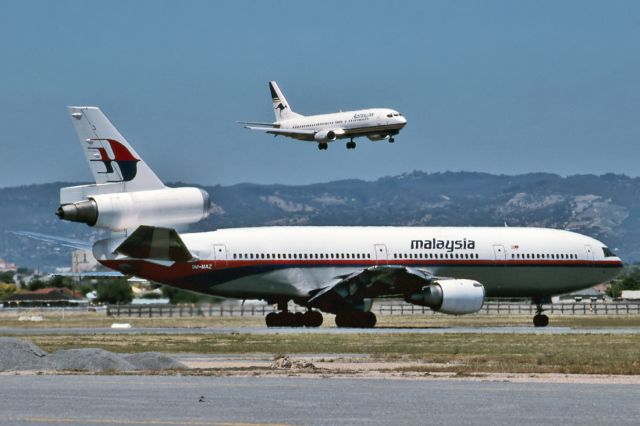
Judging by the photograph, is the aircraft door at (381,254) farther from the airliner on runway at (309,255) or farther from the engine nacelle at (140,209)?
the engine nacelle at (140,209)

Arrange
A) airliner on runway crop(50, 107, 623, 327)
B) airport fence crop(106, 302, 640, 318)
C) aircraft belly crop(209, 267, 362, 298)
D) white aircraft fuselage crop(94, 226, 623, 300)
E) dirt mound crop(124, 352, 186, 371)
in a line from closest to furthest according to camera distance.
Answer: dirt mound crop(124, 352, 186, 371) < airliner on runway crop(50, 107, 623, 327) < white aircraft fuselage crop(94, 226, 623, 300) < aircraft belly crop(209, 267, 362, 298) < airport fence crop(106, 302, 640, 318)

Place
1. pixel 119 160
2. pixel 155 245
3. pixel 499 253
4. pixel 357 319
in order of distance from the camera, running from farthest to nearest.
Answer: pixel 499 253 → pixel 357 319 → pixel 155 245 → pixel 119 160

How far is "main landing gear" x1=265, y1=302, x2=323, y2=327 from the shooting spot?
61.7 meters

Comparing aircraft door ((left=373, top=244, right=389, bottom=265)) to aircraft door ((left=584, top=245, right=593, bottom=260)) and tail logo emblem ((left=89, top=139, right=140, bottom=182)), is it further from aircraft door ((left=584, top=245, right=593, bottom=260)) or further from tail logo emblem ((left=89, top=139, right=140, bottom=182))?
tail logo emblem ((left=89, top=139, right=140, bottom=182))

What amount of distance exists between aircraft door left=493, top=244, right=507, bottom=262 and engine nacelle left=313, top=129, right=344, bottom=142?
82.5ft

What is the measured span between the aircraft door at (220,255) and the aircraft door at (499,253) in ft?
42.6

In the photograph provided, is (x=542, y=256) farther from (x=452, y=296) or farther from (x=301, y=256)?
(x=301, y=256)

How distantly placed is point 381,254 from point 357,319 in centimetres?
303

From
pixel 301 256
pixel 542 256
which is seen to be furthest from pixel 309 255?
pixel 542 256

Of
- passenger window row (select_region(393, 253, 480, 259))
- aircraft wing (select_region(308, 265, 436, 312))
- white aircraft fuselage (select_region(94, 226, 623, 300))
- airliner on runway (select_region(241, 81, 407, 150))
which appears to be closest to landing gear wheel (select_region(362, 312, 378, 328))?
aircraft wing (select_region(308, 265, 436, 312))

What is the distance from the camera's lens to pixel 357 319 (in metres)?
60.8

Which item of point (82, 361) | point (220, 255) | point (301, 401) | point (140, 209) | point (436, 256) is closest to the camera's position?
point (301, 401)

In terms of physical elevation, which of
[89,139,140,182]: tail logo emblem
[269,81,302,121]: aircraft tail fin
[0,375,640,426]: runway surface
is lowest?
[0,375,640,426]: runway surface

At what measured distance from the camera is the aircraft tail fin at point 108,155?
5397 cm
